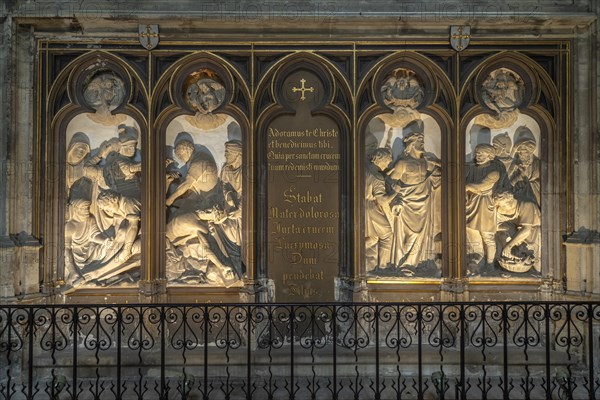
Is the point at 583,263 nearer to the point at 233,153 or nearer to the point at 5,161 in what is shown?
the point at 233,153

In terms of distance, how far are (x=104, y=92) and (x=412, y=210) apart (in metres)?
4.44

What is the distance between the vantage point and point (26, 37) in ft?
22.2

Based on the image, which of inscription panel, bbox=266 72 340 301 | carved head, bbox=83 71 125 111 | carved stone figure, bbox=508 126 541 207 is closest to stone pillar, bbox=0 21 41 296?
carved head, bbox=83 71 125 111

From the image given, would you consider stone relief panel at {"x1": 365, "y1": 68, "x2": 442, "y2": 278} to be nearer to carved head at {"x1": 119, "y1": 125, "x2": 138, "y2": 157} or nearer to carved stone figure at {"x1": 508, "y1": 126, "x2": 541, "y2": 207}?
carved stone figure at {"x1": 508, "y1": 126, "x2": 541, "y2": 207}

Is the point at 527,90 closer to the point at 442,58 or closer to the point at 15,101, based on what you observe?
the point at 442,58

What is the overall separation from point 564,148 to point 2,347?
7.47 metres

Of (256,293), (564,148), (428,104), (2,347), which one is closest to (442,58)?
(428,104)

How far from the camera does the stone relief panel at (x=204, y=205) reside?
6914mm

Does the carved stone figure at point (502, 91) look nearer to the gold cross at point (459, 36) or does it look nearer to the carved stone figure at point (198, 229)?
the gold cross at point (459, 36)

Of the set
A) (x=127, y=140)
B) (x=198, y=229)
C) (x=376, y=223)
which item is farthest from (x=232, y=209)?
(x=376, y=223)

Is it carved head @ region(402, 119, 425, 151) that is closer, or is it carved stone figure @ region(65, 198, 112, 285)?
carved stone figure @ region(65, 198, 112, 285)

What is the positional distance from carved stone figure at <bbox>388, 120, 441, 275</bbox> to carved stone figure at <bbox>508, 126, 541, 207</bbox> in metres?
1.06

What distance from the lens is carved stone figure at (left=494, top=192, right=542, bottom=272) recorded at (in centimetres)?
692

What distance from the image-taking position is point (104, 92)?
6.96 m
